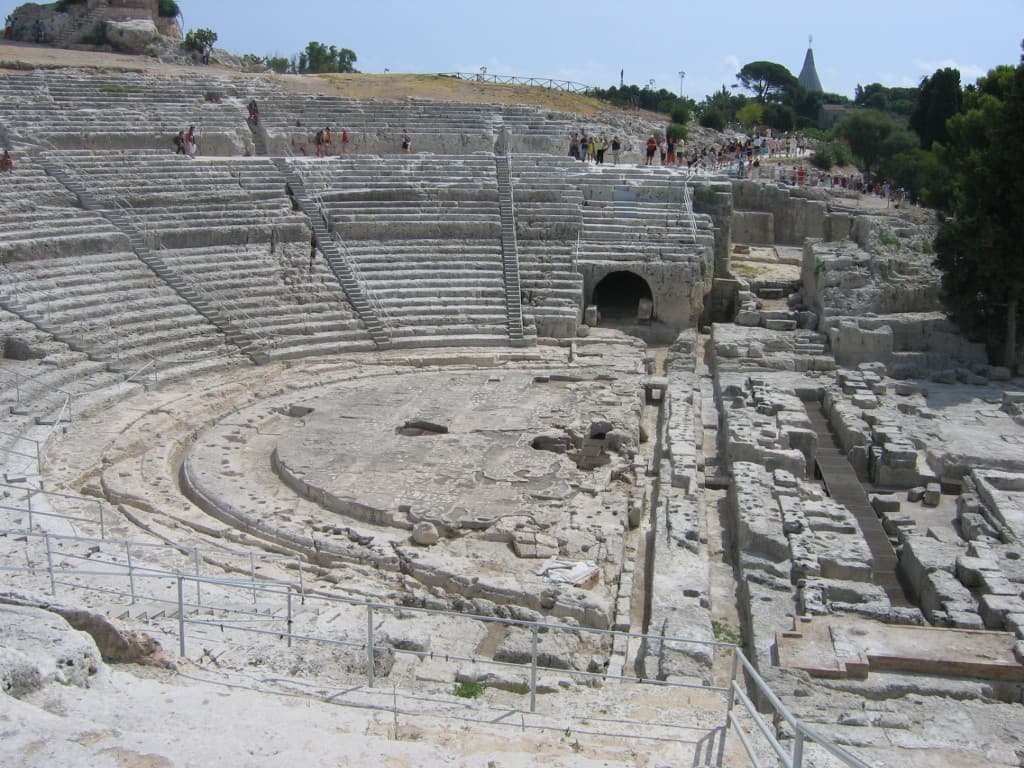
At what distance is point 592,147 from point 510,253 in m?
6.79

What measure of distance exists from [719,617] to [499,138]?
777 inches

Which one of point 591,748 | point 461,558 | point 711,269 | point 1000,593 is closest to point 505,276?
point 711,269

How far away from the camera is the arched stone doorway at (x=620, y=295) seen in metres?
25.0

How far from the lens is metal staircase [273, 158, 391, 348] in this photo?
848 inches

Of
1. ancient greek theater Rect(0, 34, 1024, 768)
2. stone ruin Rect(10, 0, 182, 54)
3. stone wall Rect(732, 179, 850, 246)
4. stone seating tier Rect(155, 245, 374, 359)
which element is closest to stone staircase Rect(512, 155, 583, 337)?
ancient greek theater Rect(0, 34, 1024, 768)

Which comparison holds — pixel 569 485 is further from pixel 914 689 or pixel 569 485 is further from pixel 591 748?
pixel 591 748

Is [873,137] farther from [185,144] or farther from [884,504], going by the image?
[884,504]

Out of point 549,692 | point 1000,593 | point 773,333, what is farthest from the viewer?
point 773,333

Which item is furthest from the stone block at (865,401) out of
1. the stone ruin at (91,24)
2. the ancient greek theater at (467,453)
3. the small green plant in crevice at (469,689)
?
the stone ruin at (91,24)

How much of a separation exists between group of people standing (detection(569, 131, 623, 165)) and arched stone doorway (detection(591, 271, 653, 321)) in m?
3.52

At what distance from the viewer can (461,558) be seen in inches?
474

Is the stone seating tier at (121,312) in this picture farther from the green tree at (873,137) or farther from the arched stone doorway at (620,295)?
the green tree at (873,137)

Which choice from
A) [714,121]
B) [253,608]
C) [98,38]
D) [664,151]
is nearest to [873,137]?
[714,121]

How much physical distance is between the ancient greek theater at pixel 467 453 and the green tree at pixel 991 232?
2.35 feet
